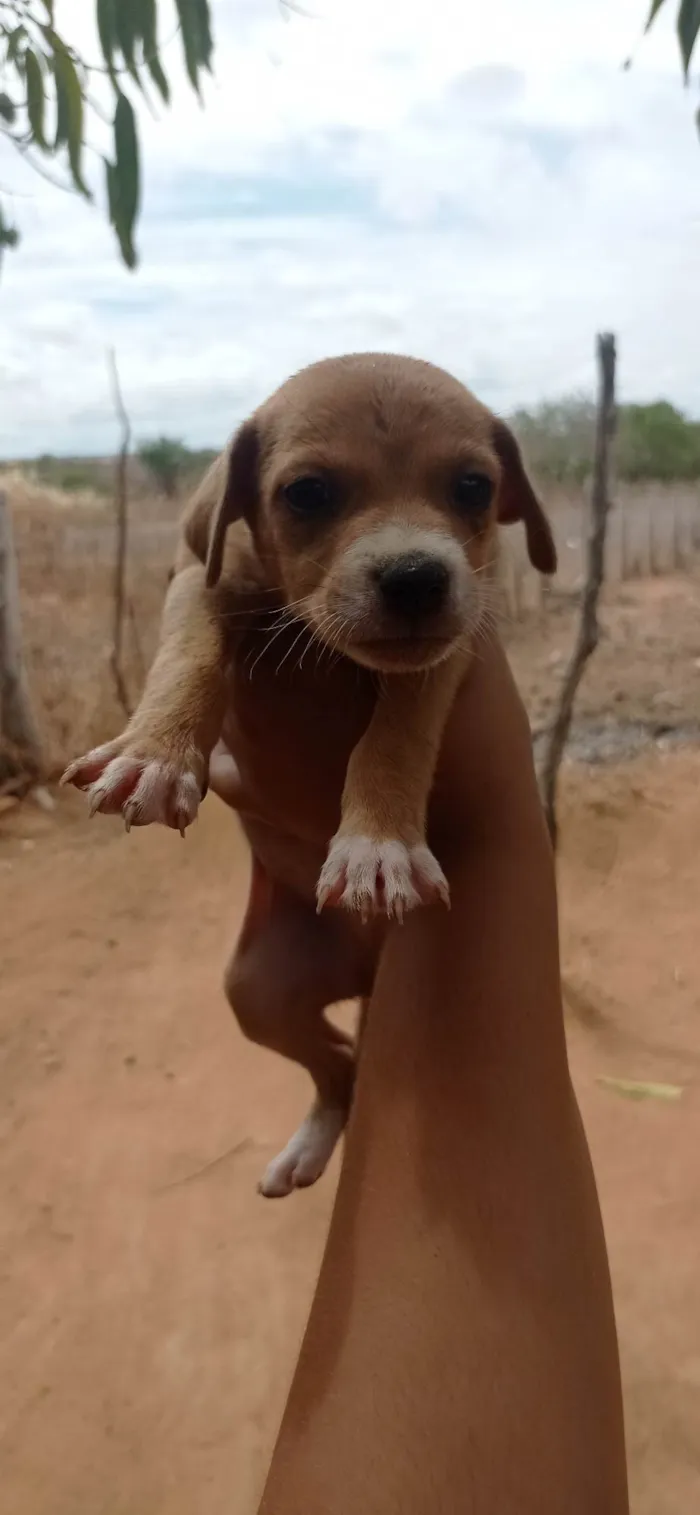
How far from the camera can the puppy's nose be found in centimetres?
128

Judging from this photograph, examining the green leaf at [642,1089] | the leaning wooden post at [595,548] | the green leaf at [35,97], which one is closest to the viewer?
the green leaf at [35,97]

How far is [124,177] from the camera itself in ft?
6.84

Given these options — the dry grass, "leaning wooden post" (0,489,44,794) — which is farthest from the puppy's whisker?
"leaning wooden post" (0,489,44,794)

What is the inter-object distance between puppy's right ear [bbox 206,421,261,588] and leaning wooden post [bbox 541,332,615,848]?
188cm

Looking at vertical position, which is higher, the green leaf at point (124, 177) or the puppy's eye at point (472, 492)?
the green leaf at point (124, 177)

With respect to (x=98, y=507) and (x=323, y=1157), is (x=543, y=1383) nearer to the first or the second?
(x=323, y=1157)

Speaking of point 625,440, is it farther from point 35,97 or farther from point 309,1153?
point 309,1153

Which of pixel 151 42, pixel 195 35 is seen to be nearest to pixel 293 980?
pixel 151 42

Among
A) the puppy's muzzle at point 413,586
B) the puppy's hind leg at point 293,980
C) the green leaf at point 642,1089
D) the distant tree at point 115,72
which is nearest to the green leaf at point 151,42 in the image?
the distant tree at point 115,72

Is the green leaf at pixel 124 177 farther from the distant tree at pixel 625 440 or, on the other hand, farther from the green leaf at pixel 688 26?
the distant tree at pixel 625 440

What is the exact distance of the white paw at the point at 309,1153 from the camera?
6.97 feet

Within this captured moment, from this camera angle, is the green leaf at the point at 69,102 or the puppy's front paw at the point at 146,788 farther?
the green leaf at the point at 69,102

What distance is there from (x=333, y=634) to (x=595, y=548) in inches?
86.9

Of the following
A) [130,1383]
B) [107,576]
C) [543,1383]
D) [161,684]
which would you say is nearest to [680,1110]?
[130,1383]
